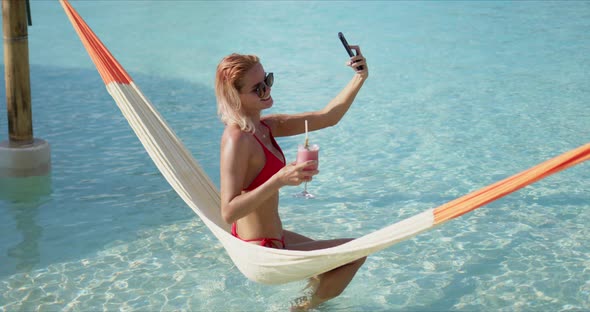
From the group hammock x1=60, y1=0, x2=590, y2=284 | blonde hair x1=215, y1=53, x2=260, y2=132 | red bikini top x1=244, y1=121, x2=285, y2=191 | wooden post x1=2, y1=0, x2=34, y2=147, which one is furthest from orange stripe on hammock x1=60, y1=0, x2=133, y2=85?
red bikini top x1=244, y1=121, x2=285, y2=191

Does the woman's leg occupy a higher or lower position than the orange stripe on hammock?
lower

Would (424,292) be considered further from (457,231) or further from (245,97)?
(245,97)

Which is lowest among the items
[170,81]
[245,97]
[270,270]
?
[170,81]

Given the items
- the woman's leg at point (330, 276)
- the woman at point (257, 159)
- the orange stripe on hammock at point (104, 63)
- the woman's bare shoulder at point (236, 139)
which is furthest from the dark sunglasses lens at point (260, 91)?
the orange stripe on hammock at point (104, 63)

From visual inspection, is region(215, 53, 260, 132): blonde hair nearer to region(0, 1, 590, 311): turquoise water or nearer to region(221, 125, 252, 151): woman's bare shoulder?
region(221, 125, 252, 151): woman's bare shoulder

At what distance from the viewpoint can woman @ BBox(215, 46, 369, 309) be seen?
2.82 m

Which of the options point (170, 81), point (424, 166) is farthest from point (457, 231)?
point (170, 81)

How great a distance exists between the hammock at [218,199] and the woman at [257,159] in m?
0.14

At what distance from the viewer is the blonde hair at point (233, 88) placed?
291cm

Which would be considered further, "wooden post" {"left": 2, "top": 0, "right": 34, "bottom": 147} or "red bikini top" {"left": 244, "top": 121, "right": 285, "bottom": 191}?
"wooden post" {"left": 2, "top": 0, "right": 34, "bottom": 147}

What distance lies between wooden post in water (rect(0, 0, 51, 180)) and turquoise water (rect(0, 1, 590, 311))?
0.45 feet

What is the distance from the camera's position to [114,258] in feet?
13.5

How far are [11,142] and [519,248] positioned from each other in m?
3.02

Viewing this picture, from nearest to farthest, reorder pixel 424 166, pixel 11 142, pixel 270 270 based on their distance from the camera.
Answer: pixel 270 270
pixel 11 142
pixel 424 166
